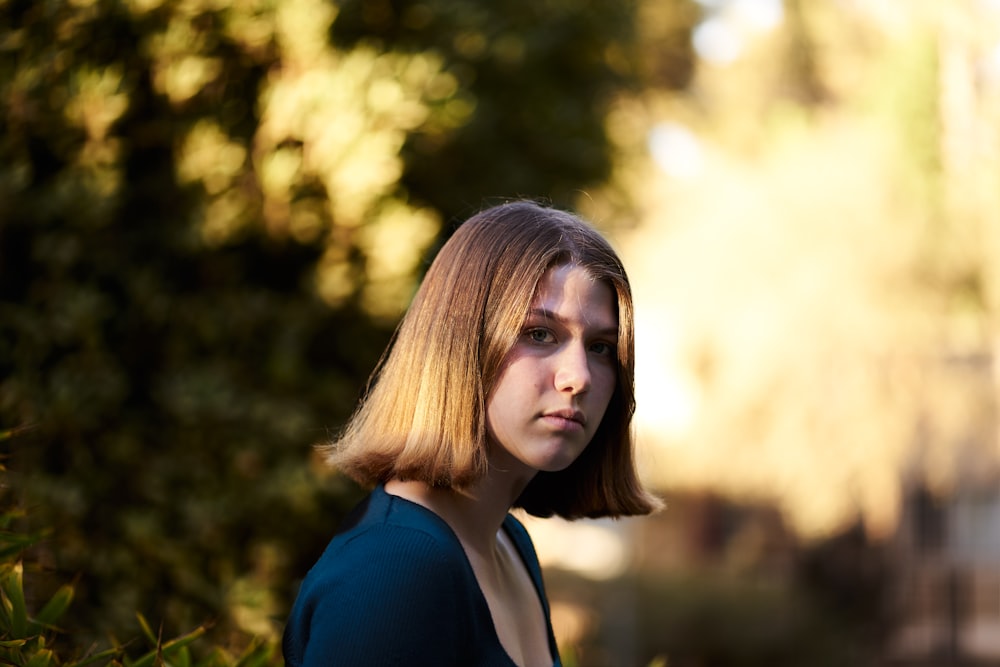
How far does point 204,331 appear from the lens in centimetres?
425

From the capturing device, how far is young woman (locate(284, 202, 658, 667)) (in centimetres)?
166

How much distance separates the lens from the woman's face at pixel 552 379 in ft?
5.93

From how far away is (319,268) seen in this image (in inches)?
181

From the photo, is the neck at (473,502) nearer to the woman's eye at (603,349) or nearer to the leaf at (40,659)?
the woman's eye at (603,349)

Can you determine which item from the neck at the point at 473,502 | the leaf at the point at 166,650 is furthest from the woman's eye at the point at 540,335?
the leaf at the point at 166,650

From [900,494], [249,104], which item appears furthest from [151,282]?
[900,494]

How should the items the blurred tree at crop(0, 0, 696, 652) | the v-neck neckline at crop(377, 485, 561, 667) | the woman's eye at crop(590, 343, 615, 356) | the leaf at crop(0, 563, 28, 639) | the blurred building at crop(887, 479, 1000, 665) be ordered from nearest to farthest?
the v-neck neckline at crop(377, 485, 561, 667)
the woman's eye at crop(590, 343, 615, 356)
the leaf at crop(0, 563, 28, 639)
the blurred tree at crop(0, 0, 696, 652)
the blurred building at crop(887, 479, 1000, 665)

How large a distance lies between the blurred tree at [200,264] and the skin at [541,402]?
1.70 m

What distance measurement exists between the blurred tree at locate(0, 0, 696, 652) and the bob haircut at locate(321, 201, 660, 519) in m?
1.63

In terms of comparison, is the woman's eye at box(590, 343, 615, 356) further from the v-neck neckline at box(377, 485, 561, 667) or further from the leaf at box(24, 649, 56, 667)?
the leaf at box(24, 649, 56, 667)

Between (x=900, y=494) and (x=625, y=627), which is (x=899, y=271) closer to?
(x=900, y=494)

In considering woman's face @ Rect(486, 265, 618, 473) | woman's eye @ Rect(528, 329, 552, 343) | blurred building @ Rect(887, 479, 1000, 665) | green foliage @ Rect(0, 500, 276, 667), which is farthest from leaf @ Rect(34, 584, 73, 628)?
blurred building @ Rect(887, 479, 1000, 665)

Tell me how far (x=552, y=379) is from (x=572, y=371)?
34mm

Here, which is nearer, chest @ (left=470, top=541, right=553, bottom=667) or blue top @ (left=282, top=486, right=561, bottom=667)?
blue top @ (left=282, top=486, right=561, bottom=667)
